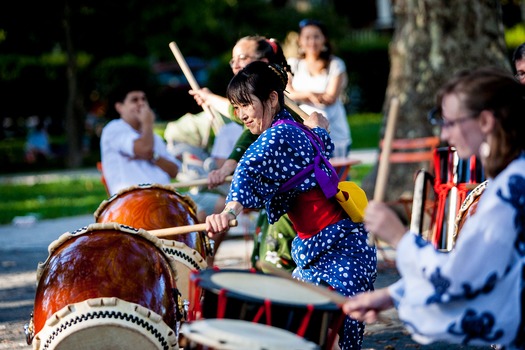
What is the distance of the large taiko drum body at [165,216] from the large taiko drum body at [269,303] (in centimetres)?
179

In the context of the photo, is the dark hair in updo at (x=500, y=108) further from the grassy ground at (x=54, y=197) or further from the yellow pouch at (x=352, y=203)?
the grassy ground at (x=54, y=197)

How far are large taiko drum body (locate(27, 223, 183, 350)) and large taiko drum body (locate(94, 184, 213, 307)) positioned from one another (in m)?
0.80

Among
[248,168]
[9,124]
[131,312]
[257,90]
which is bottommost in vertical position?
[9,124]

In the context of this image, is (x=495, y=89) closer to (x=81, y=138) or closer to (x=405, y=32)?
(x=405, y=32)

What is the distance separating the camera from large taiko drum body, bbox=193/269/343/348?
127 inches

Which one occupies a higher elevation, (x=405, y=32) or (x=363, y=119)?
(x=405, y=32)

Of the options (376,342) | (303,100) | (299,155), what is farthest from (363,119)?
(299,155)

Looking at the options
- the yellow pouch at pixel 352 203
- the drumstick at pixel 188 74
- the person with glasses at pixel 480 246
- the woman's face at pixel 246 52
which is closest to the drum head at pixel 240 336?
the person with glasses at pixel 480 246

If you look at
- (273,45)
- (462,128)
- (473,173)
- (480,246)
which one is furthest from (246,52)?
(480,246)

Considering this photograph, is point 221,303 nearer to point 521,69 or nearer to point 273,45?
point 521,69

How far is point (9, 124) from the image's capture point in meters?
24.4

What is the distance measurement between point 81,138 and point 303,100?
41.7 ft

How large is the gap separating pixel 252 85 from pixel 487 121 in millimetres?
1492

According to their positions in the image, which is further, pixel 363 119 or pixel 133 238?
pixel 363 119
